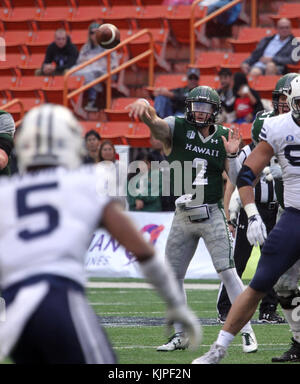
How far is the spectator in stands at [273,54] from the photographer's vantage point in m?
12.8

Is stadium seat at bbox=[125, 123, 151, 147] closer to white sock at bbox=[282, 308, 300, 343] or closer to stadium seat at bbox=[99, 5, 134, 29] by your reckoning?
stadium seat at bbox=[99, 5, 134, 29]

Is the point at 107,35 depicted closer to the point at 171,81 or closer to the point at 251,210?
the point at 251,210

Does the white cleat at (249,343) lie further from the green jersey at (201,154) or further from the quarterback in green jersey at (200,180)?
the green jersey at (201,154)

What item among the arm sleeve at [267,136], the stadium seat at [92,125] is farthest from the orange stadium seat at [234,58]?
the arm sleeve at [267,136]

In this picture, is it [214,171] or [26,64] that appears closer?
[214,171]

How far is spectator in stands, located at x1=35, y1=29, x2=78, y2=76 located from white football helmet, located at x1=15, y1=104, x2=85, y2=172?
1091 cm

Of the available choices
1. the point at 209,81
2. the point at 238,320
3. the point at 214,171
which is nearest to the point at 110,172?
the point at 209,81

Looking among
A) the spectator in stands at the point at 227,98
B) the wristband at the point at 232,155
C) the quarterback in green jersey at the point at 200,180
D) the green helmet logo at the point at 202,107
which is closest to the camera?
the quarterback in green jersey at the point at 200,180

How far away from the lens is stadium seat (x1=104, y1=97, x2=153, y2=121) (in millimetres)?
13852

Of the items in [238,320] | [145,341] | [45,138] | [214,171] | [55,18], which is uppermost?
[55,18]

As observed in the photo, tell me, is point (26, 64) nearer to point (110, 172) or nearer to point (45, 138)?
point (110, 172)

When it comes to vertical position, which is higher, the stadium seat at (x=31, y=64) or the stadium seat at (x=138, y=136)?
the stadium seat at (x=31, y=64)
